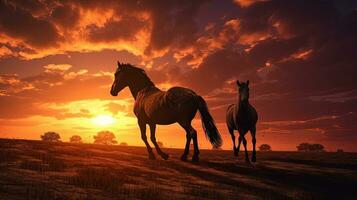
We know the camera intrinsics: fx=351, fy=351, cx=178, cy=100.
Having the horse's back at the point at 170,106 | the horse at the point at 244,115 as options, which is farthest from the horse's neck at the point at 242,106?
the horse's back at the point at 170,106

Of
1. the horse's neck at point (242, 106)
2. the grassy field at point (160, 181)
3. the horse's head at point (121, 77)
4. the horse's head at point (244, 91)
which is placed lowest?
the grassy field at point (160, 181)

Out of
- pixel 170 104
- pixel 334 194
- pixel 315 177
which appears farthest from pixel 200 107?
pixel 334 194

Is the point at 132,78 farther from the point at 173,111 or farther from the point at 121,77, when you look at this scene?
the point at 173,111

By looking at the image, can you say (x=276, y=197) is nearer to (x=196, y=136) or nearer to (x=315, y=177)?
(x=315, y=177)

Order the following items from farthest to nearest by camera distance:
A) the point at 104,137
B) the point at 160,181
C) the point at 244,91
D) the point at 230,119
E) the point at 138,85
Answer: the point at 104,137 → the point at 230,119 → the point at 138,85 → the point at 244,91 → the point at 160,181

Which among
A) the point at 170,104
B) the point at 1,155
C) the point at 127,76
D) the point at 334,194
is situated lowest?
the point at 334,194

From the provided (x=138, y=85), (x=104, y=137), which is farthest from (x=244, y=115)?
(x=104, y=137)

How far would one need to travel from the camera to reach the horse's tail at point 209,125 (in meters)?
12.7

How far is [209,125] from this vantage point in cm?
1288

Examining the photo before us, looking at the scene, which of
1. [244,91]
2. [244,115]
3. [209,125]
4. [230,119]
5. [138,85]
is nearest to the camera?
[209,125]

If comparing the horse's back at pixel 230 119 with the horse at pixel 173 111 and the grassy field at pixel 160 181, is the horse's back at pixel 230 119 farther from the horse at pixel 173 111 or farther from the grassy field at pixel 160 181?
the grassy field at pixel 160 181

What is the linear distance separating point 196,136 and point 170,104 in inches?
57.9

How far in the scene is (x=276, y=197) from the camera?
7930 mm

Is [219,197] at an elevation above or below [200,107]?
below
